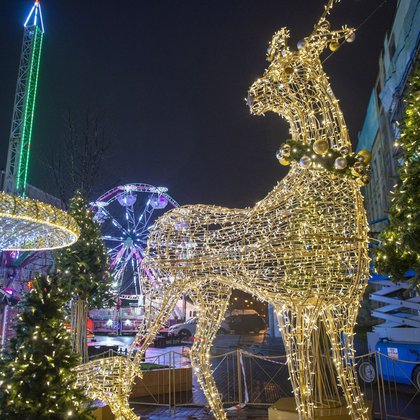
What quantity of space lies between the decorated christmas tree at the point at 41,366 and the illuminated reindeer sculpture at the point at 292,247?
11.3 inches

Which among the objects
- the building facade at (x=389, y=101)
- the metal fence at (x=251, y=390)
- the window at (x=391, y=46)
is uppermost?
the window at (x=391, y=46)

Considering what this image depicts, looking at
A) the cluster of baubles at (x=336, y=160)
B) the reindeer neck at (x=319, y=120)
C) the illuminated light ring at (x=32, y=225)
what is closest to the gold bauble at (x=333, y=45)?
the reindeer neck at (x=319, y=120)

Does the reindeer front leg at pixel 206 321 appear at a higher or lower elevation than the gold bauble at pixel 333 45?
lower

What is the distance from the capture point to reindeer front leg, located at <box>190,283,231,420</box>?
442 cm

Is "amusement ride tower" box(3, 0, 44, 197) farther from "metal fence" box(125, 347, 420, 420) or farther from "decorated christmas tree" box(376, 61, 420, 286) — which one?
"decorated christmas tree" box(376, 61, 420, 286)

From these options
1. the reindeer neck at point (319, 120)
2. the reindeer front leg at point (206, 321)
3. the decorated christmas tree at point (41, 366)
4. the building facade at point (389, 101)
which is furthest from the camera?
the building facade at point (389, 101)

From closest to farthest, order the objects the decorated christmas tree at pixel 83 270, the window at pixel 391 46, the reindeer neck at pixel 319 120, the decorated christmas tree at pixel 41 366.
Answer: the decorated christmas tree at pixel 41 366
the reindeer neck at pixel 319 120
the decorated christmas tree at pixel 83 270
the window at pixel 391 46

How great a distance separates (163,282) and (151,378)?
4.78 m

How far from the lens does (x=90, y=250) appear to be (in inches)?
359

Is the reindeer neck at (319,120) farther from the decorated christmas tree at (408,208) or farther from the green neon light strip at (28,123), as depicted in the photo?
the green neon light strip at (28,123)

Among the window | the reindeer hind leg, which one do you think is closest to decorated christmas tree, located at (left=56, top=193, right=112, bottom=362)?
the reindeer hind leg

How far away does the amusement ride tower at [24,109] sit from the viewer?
69.2 feet

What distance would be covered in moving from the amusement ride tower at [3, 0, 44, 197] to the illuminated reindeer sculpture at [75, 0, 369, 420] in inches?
736

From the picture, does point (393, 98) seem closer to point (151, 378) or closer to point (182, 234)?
point (151, 378)
